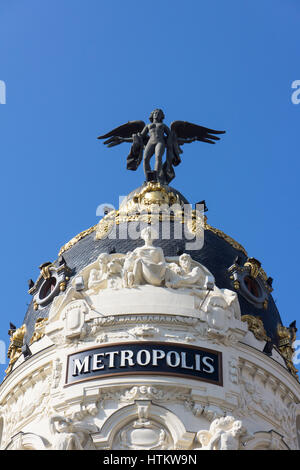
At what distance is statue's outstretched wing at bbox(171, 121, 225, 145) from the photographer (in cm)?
3556

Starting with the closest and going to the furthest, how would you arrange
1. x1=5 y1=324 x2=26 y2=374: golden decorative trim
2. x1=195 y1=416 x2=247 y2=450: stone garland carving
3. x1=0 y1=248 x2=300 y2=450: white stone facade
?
x1=195 y1=416 x2=247 y2=450: stone garland carving < x1=0 y1=248 x2=300 y2=450: white stone facade < x1=5 y1=324 x2=26 y2=374: golden decorative trim

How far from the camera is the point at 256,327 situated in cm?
2875

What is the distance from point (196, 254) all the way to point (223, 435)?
679 centimetres

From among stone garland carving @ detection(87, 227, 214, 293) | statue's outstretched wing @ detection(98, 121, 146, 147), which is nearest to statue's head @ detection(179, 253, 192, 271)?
stone garland carving @ detection(87, 227, 214, 293)

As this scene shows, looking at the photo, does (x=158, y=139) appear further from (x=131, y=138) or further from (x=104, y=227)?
(x=104, y=227)

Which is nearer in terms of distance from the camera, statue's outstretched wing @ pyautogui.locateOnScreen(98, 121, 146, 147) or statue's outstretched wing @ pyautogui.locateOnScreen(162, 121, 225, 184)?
statue's outstretched wing @ pyautogui.locateOnScreen(162, 121, 225, 184)

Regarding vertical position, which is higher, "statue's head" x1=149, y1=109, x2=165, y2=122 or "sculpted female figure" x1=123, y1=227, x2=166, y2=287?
"statue's head" x1=149, y1=109, x2=165, y2=122

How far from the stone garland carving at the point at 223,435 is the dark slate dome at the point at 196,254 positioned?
4735 mm

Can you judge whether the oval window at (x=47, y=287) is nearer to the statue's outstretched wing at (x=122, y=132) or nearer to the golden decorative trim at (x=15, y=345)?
the golden decorative trim at (x=15, y=345)

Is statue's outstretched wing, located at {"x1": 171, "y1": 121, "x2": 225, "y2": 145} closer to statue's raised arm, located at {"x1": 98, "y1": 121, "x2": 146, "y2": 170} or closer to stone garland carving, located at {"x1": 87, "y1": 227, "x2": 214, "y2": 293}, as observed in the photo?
statue's raised arm, located at {"x1": 98, "y1": 121, "x2": 146, "y2": 170}

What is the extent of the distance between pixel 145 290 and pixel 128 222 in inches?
145

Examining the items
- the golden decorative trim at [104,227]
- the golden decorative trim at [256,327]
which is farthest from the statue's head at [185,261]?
the golden decorative trim at [104,227]

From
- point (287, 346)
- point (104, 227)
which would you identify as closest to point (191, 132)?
point (104, 227)

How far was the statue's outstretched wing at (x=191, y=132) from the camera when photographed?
35562mm
